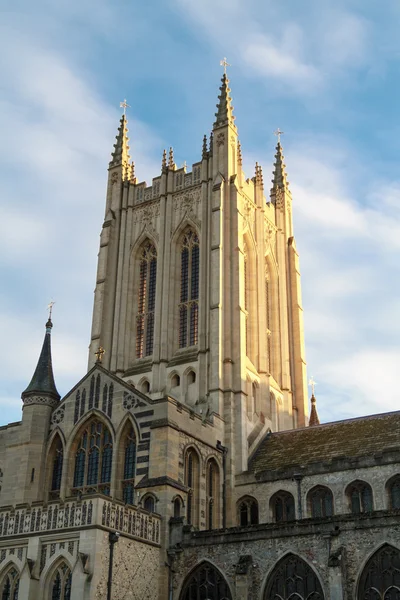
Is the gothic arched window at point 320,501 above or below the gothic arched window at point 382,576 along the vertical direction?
above

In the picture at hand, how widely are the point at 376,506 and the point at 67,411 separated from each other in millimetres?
17276

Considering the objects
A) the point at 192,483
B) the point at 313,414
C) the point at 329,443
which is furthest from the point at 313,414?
the point at 192,483

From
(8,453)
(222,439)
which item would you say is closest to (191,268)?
(222,439)

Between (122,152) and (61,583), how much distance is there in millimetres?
37921

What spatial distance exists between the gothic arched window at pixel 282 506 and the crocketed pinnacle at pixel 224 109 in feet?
90.3

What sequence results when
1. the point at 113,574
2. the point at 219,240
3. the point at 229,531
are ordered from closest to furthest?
the point at 113,574
the point at 229,531
the point at 219,240

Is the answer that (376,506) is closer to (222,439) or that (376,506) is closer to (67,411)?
(222,439)

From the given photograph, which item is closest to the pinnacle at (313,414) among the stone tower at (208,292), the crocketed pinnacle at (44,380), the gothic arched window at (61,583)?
the stone tower at (208,292)

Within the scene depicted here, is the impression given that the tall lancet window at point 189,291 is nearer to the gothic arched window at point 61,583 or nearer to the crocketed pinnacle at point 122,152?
the crocketed pinnacle at point 122,152

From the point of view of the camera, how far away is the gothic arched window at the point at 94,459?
41656 millimetres

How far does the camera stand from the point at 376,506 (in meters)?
38.0

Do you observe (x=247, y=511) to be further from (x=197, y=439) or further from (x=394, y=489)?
(x=394, y=489)

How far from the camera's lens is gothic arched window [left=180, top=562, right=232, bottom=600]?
3412cm

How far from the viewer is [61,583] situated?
32.5 metres
